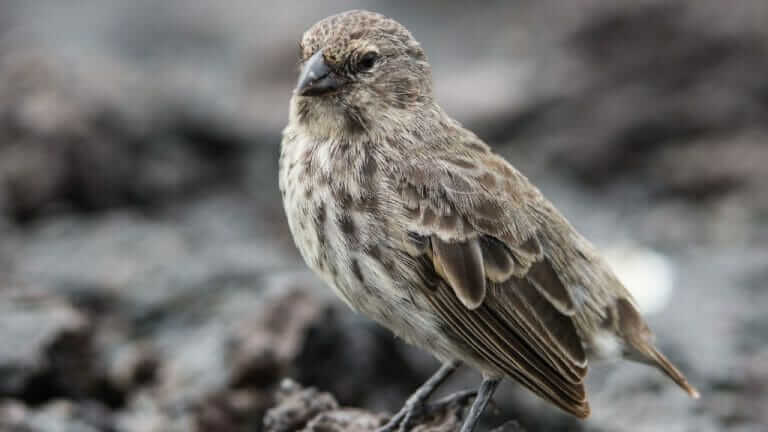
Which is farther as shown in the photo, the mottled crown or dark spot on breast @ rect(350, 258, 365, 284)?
the mottled crown

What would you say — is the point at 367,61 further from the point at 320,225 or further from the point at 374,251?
the point at 374,251

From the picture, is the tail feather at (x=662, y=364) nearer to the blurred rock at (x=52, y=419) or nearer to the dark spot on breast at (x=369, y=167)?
the dark spot on breast at (x=369, y=167)

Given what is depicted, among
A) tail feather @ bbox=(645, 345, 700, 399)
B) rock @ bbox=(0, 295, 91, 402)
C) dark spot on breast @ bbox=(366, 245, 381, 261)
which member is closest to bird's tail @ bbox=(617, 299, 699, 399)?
tail feather @ bbox=(645, 345, 700, 399)

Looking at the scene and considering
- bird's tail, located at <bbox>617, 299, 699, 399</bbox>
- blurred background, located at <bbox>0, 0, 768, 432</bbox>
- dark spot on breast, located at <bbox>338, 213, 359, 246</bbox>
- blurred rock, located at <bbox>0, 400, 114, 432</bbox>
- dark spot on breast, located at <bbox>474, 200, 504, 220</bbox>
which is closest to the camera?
dark spot on breast, located at <bbox>338, 213, 359, 246</bbox>

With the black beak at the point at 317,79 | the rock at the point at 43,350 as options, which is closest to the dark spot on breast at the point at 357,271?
the black beak at the point at 317,79

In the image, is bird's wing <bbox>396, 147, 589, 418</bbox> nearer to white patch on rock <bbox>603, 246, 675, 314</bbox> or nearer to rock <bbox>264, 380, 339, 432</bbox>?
rock <bbox>264, 380, 339, 432</bbox>

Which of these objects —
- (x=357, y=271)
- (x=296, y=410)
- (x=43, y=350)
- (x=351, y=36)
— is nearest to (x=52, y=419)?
(x=43, y=350)

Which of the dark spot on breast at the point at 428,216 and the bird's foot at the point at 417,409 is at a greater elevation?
the dark spot on breast at the point at 428,216
